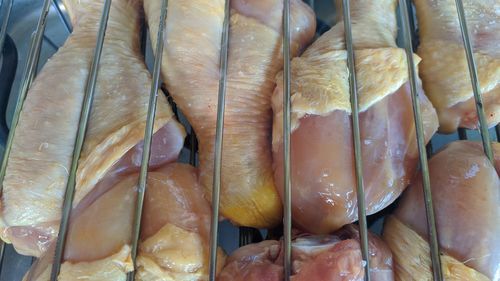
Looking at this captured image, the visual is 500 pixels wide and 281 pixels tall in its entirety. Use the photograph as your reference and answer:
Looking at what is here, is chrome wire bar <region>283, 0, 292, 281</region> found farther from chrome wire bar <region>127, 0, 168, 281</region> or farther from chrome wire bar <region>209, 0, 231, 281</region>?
chrome wire bar <region>127, 0, 168, 281</region>

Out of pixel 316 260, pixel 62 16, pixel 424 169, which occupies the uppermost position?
pixel 62 16

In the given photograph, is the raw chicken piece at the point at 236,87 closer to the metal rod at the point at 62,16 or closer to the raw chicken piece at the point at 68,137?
the raw chicken piece at the point at 68,137

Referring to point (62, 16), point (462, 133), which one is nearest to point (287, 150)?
point (462, 133)

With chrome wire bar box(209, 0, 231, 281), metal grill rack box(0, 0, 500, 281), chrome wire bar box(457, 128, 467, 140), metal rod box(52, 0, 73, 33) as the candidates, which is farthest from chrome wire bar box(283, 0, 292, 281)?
metal rod box(52, 0, 73, 33)

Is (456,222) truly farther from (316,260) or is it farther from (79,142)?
(79,142)

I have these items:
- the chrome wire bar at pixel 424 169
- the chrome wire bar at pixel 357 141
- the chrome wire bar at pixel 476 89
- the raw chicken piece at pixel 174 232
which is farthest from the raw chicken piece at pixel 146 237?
the chrome wire bar at pixel 476 89

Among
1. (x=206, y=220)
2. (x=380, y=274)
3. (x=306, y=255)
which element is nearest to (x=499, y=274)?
(x=380, y=274)

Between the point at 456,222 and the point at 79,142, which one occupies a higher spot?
the point at 79,142

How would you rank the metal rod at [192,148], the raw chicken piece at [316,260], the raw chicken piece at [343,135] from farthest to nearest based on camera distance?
1. the metal rod at [192,148]
2. the raw chicken piece at [343,135]
3. the raw chicken piece at [316,260]
